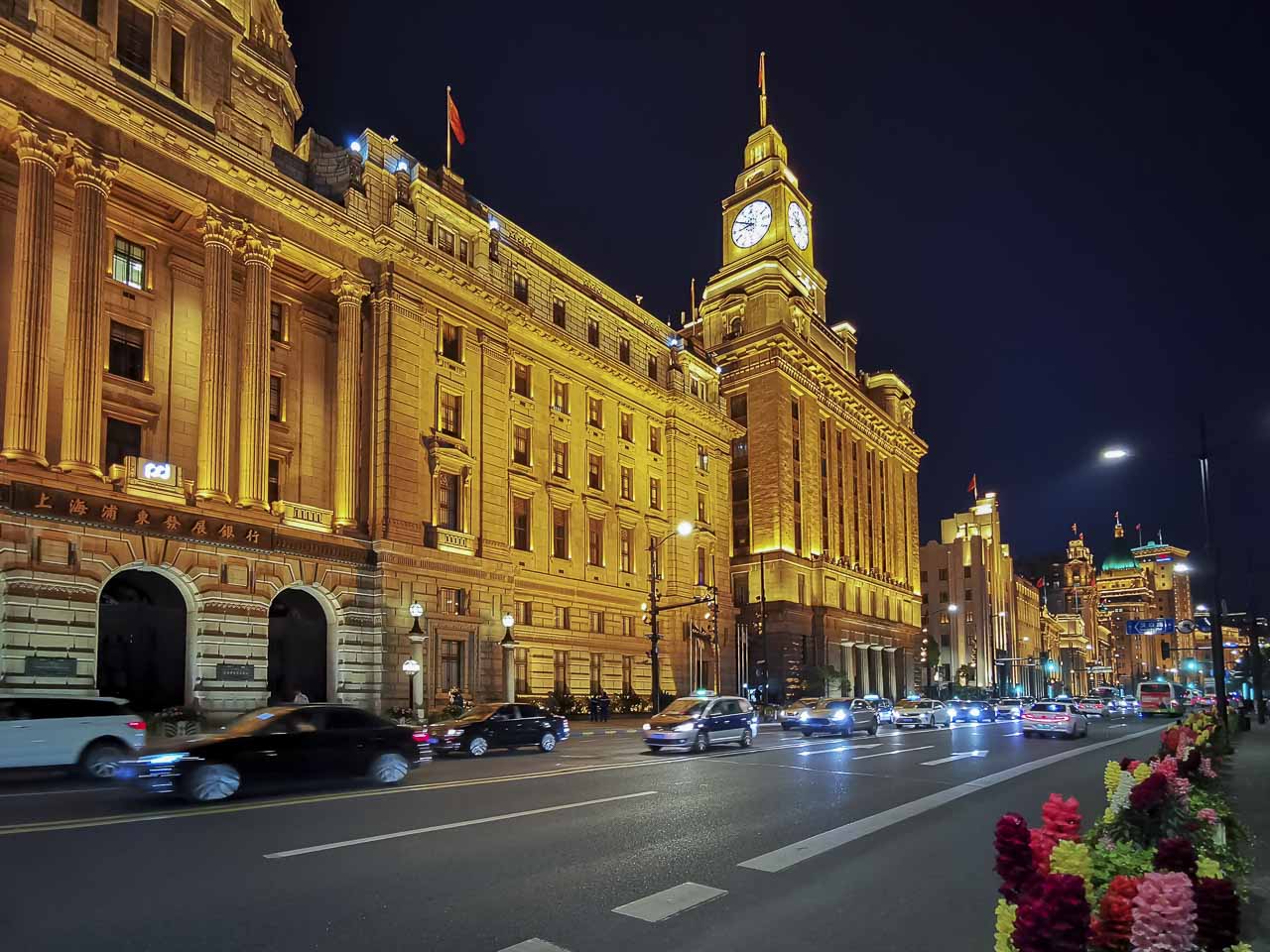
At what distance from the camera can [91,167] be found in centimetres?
2933

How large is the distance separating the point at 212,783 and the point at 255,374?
2312 centimetres

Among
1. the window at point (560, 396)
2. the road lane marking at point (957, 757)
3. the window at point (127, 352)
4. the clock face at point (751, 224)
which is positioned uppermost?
the clock face at point (751, 224)

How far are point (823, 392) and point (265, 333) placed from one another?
57.4m

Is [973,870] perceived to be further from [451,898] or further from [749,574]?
[749,574]

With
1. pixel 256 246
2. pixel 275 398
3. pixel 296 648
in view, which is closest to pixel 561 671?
pixel 296 648

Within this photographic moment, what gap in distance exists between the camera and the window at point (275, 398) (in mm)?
37406

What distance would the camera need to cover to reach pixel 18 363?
26.9 meters

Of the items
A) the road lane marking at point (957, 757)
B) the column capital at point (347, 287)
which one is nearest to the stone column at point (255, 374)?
the column capital at point (347, 287)

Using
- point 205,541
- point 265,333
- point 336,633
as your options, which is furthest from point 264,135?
point 336,633

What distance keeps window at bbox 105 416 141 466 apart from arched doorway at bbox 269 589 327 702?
7.05m

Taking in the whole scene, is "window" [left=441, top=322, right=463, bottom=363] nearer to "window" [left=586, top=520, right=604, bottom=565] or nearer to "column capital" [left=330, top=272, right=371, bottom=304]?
"column capital" [left=330, top=272, right=371, bottom=304]

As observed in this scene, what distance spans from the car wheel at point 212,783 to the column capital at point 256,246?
25376 millimetres

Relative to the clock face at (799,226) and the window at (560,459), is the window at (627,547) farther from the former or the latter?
the clock face at (799,226)

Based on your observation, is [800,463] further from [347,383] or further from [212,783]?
[212,783]
